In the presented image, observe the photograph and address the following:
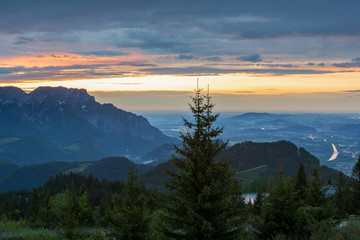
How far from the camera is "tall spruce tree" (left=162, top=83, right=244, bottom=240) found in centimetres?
1770

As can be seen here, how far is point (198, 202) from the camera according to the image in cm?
1791

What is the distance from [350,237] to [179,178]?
38.8 ft

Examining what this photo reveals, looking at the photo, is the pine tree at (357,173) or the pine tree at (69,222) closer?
the pine tree at (69,222)

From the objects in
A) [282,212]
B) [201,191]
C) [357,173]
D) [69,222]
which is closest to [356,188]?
[357,173]

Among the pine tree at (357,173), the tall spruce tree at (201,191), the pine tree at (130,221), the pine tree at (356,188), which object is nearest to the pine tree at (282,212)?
the tall spruce tree at (201,191)

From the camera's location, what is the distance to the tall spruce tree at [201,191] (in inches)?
697

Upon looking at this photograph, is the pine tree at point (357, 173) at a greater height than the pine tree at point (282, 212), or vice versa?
the pine tree at point (282, 212)

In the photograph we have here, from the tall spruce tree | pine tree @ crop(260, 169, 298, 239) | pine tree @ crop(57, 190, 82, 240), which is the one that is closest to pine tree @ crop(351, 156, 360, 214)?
pine tree @ crop(260, 169, 298, 239)

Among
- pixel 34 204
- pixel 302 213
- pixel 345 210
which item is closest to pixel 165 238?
pixel 302 213

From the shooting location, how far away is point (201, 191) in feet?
59.1

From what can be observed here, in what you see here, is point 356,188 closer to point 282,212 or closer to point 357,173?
point 357,173

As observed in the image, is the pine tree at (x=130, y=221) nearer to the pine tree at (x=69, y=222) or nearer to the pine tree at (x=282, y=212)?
the pine tree at (x=69, y=222)

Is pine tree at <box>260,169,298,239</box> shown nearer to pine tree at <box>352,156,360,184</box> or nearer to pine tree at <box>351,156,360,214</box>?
pine tree at <box>351,156,360,214</box>

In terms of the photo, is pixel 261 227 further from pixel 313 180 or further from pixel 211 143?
pixel 313 180
